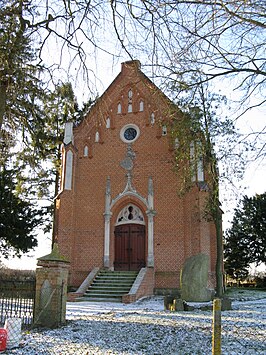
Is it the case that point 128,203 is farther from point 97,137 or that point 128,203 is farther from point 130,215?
point 97,137

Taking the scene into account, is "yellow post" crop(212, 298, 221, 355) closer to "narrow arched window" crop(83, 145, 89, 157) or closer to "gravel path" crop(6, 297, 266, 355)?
"gravel path" crop(6, 297, 266, 355)

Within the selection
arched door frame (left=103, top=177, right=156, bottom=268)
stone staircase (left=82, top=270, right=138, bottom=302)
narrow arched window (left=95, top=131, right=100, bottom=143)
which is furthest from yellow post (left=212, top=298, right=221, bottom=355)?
narrow arched window (left=95, top=131, right=100, bottom=143)

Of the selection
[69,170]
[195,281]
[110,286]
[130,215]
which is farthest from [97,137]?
[195,281]

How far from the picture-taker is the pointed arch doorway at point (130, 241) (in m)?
20.1

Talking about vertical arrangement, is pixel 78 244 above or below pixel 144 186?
below

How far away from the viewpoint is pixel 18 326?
22.7 feet

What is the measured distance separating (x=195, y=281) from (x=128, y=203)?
868 cm

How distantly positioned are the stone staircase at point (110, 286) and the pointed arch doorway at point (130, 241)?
0.99 metres

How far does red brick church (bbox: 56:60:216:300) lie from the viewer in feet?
62.3

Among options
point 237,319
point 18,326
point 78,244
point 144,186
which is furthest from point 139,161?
point 18,326

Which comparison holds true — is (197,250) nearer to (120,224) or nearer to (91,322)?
(120,224)

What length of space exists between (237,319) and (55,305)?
4.42 meters

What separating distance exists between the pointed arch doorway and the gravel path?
10.2 metres

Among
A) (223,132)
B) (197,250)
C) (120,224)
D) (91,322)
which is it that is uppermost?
(223,132)
